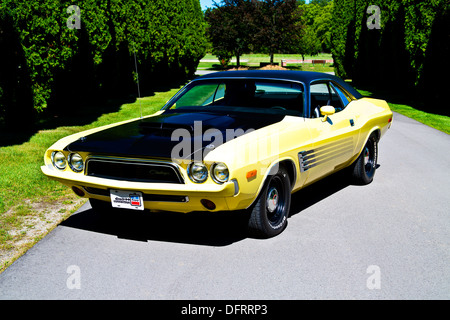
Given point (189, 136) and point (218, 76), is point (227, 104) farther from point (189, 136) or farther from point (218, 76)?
point (189, 136)

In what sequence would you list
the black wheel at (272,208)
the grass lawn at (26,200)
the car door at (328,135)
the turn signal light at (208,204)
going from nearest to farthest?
the turn signal light at (208,204)
the black wheel at (272,208)
the grass lawn at (26,200)
the car door at (328,135)

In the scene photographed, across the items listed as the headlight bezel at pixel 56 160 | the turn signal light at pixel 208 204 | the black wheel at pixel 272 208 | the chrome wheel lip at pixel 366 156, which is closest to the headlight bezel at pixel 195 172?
the turn signal light at pixel 208 204

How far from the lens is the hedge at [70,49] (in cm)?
940

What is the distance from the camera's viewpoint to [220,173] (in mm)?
3916

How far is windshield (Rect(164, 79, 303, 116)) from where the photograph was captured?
5344 mm

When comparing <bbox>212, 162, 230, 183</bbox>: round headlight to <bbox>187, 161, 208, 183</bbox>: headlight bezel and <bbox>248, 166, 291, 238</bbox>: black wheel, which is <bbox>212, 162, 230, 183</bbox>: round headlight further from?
<bbox>248, 166, 291, 238</bbox>: black wheel

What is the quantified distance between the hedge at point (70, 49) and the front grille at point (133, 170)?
97.6 inches

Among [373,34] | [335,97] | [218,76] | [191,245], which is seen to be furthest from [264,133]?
[373,34]

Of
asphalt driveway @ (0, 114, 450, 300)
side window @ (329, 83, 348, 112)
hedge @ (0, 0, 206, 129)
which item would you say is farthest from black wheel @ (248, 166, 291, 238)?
hedge @ (0, 0, 206, 129)

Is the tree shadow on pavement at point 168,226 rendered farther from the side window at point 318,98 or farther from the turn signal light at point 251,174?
the side window at point 318,98

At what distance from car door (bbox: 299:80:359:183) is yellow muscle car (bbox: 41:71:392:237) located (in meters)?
0.01

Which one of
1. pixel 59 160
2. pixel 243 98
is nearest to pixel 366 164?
pixel 243 98

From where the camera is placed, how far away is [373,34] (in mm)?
23656

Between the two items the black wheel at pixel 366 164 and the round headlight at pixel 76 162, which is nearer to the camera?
the round headlight at pixel 76 162
